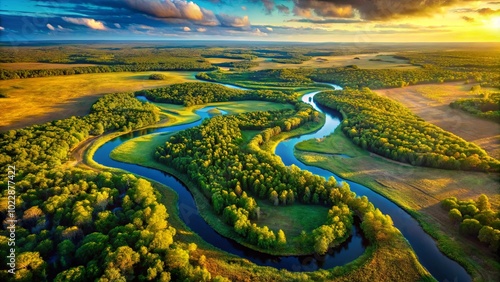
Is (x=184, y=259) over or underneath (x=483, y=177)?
underneath

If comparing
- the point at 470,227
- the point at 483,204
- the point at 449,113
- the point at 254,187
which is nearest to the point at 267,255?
the point at 254,187

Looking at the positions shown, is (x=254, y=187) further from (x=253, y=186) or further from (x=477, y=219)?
(x=477, y=219)

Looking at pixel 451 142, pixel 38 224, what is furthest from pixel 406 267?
pixel 38 224

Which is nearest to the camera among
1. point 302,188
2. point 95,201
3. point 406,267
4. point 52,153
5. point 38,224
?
point 406,267

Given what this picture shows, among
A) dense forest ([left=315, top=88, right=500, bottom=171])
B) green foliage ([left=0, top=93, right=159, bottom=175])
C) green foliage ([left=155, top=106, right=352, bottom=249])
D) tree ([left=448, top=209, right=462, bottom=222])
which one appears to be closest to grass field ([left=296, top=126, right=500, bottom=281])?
tree ([left=448, top=209, right=462, bottom=222])

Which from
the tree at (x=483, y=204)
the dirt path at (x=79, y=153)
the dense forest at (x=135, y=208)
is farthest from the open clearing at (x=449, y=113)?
the dirt path at (x=79, y=153)

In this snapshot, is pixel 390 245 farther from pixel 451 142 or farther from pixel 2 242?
pixel 2 242
